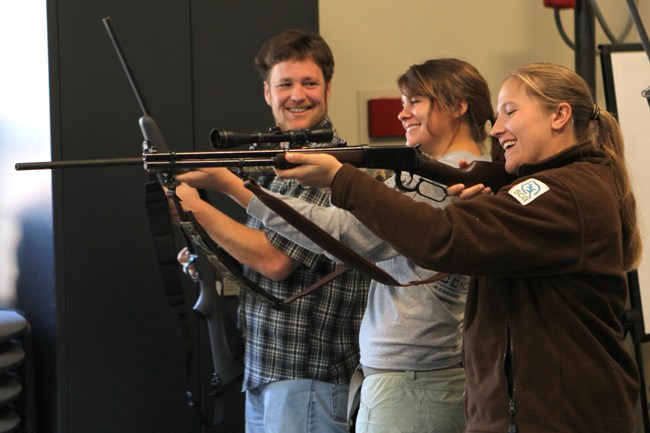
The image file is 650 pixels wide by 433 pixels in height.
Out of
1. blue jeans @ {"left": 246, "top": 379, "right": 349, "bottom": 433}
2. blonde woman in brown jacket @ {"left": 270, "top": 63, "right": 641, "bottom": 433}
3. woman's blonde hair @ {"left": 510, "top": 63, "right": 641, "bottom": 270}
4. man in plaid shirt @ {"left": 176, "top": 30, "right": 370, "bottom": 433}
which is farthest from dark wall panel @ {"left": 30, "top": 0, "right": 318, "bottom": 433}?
woman's blonde hair @ {"left": 510, "top": 63, "right": 641, "bottom": 270}

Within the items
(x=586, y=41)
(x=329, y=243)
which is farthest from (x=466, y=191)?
(x=586, y=41)

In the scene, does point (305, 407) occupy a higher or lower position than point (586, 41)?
lower

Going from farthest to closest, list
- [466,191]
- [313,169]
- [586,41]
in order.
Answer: [586,41] < [466,191] < [313,169]

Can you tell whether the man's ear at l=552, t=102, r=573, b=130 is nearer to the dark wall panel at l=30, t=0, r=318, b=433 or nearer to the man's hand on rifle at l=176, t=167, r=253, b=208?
the man's hand on rifle at l=176, t=167, r=253, b=208

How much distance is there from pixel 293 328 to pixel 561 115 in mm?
914

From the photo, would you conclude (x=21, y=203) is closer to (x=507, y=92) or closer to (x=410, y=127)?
(x=410, y=127)

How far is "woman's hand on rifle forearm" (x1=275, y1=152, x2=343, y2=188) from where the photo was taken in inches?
72.6

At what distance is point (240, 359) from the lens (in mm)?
2697

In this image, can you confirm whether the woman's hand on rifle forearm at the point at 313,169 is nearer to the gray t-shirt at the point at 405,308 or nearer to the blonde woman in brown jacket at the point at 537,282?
the blonde woman in brown jacket at the point at 537,282

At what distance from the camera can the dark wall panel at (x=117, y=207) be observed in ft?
9.76

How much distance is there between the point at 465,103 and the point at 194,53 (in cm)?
130

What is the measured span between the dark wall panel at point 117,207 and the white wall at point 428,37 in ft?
2.76

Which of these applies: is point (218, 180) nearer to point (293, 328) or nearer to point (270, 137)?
point (270, 137)

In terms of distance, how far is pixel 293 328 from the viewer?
242 centimetres
